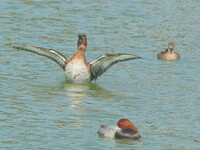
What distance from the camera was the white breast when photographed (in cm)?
2242

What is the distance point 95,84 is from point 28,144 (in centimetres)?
772

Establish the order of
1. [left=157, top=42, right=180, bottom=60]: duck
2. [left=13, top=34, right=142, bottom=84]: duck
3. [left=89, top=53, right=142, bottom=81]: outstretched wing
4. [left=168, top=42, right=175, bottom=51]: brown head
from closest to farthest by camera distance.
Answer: [left=89, top=53, right=142, bottom=81]: outstretched wing → [left=13, top=34, right=142, bottom=84]: duck → [left=157, top=42, right=180, bottom=60]: duck → [left=168, top=42, right=175, bottom=51]: brown head

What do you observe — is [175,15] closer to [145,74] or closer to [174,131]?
[145,74]

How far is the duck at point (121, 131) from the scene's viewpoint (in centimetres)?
1631

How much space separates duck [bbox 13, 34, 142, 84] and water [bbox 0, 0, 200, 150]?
305 millimetres

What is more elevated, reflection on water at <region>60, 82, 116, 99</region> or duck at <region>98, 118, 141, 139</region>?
reflection on water at <region>60, 82, 116, 99</region>

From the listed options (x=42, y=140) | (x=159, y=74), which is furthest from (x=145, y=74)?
(x=42, y=140)

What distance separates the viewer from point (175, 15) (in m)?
34.8

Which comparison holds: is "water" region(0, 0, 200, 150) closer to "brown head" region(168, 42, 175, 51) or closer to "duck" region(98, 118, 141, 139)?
"duck" region(98, 118, 141, 139)

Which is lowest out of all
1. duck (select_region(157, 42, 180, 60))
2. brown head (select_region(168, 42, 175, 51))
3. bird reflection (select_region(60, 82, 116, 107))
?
bird reflection (select_region(60, 82, 116, 107))

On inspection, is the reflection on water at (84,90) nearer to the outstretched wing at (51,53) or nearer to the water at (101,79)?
the water at (101,79)

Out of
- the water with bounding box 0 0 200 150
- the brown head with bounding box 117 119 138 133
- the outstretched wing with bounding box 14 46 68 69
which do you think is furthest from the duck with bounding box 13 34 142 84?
the brown head with bounding box 117 119 138 133

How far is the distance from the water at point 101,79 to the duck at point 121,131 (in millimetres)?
138

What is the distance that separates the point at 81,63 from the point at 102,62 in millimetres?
687
